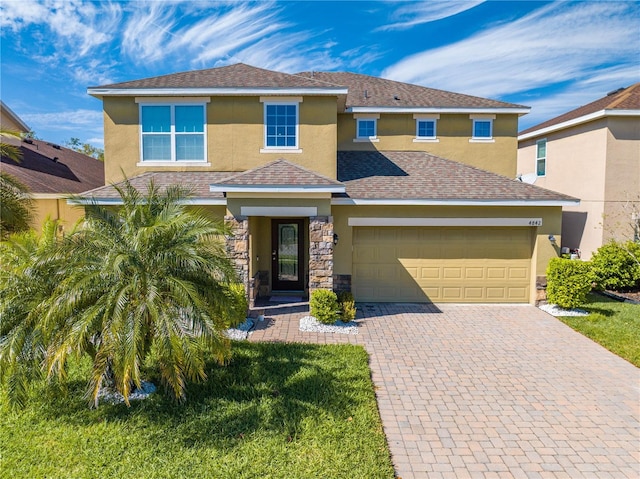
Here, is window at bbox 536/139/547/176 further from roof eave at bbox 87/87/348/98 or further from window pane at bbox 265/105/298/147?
window pane at bbox 265/105/298/147

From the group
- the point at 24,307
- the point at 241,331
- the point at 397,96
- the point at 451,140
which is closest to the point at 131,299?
the point at 24,307

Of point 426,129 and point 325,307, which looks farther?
point 426,129

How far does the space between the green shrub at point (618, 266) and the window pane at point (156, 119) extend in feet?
49.0

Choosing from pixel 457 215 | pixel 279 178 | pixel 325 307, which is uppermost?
pixel 279 178

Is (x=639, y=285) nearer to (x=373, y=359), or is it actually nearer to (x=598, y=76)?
(x=598, y=76)

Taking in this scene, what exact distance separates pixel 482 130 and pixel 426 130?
7.31 feet

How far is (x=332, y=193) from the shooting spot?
1047 centimetres

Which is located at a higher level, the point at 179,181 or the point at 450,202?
the point at 179,181

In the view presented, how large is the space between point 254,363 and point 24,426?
11.4ft

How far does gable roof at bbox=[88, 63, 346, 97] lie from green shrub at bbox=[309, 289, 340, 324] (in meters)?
6.27

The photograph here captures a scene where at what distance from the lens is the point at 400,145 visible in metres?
14.7

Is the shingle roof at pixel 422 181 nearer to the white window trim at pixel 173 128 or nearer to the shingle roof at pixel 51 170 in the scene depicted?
the white window trim at pixel 173 128

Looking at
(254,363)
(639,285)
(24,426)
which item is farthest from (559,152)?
(24,426)

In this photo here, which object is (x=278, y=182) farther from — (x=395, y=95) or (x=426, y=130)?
(x=395, y=95)
